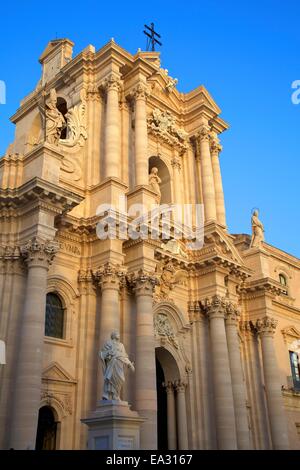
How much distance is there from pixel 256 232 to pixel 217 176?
3.99 meters

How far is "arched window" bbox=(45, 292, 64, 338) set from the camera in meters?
19.4

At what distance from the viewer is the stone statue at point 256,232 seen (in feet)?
98.5

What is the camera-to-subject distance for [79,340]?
1969 centimetres

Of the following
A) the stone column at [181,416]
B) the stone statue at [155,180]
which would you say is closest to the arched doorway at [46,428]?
the stone column at [181,416]

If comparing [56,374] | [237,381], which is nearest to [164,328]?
[237,381]

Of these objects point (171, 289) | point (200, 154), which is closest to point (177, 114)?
point (200, 154)

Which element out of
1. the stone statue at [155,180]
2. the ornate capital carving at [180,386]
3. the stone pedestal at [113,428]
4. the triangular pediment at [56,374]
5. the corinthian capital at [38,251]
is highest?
the stone statue at [155,180]

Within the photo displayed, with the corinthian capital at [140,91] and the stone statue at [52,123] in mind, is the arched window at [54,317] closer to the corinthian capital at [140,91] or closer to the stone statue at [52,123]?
the stone statue at [52,123]

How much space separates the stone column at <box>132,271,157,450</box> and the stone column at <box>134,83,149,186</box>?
15.7ft

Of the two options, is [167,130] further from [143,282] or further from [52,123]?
[143,282]

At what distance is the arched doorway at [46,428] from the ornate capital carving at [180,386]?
6372 millimetres

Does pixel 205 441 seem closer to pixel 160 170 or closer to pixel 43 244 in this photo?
pixel 43 244
